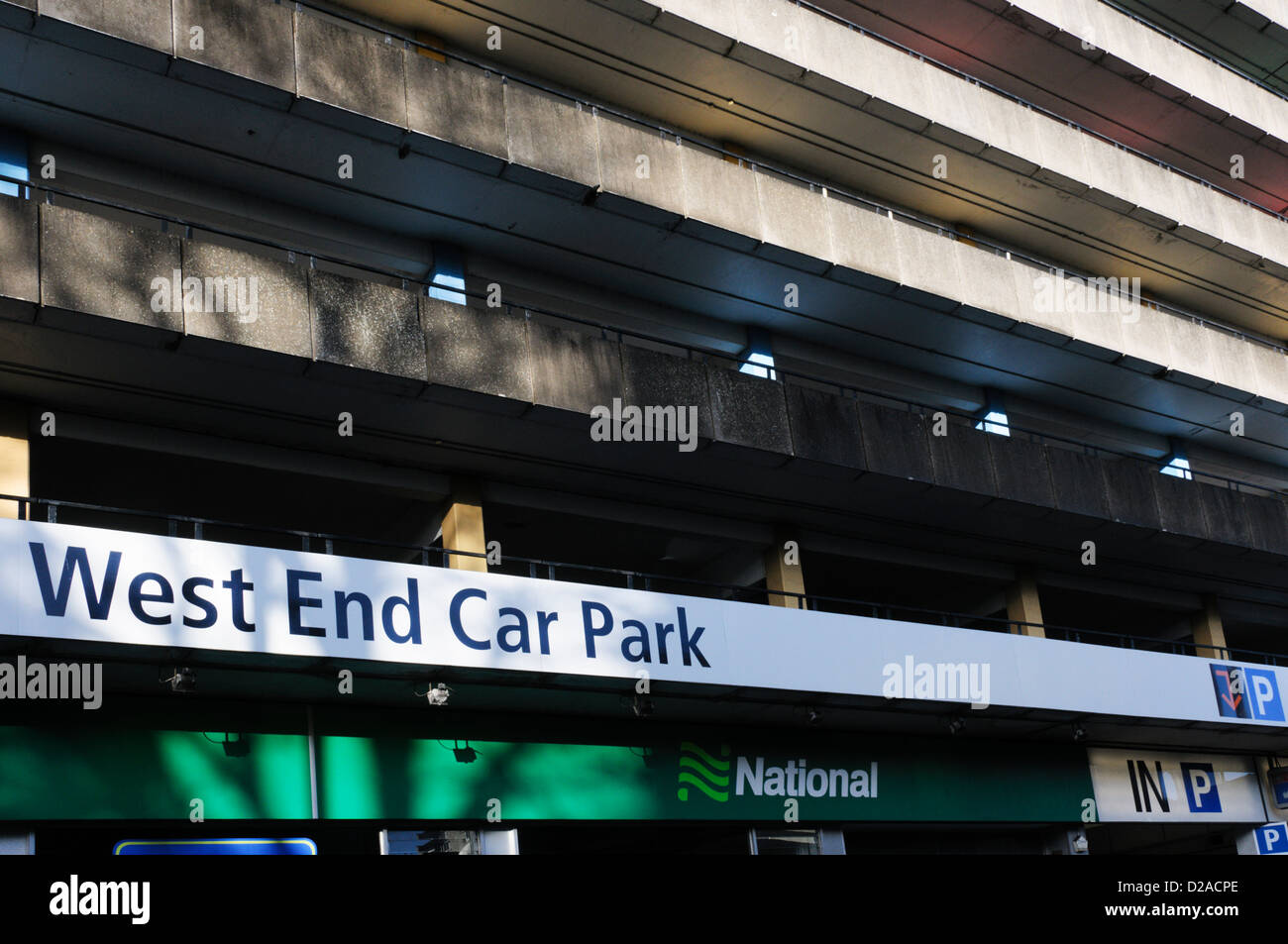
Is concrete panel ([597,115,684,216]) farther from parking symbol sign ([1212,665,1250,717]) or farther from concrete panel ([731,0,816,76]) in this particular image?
parking symbol sign ([1212,665,1250,717])

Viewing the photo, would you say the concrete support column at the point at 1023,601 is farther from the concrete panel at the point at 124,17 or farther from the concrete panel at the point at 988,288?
the concrete panel at the point at 124,17

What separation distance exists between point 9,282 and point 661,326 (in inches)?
437

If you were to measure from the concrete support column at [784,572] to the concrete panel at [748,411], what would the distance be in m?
2.59

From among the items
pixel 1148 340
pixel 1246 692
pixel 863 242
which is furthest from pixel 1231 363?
pixel 863 242

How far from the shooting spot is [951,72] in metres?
25.2

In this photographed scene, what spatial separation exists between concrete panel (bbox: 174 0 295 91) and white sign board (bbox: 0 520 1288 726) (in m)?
6.35

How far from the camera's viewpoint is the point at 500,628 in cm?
1542

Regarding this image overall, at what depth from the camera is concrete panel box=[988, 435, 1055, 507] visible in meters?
22.1

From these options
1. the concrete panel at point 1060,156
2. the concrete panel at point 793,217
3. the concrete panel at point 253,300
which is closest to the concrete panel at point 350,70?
the concrete panel at point 253,300

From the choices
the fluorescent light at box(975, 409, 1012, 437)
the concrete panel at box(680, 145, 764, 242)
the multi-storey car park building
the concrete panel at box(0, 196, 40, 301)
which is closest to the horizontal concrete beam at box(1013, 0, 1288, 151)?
the multi-storey car park building

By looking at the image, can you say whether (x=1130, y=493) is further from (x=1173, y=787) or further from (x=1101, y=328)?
(x=1173, y=787)
